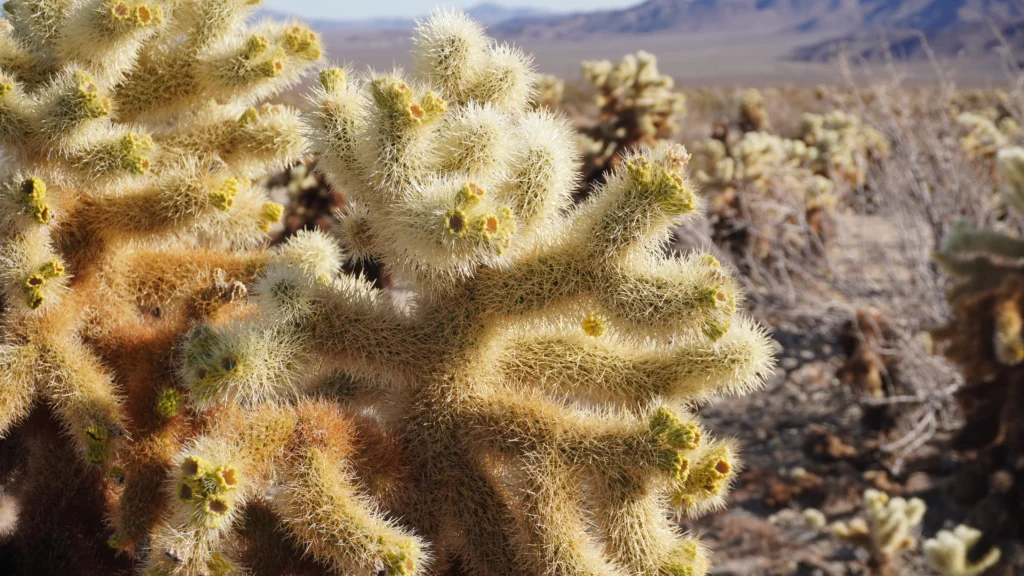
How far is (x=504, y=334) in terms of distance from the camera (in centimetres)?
167

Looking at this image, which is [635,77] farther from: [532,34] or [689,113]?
[532,34]

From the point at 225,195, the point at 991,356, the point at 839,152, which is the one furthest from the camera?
the point at 839,152

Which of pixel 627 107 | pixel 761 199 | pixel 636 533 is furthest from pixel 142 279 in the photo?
pixel 761 199

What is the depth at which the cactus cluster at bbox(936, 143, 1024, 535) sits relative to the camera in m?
4.12

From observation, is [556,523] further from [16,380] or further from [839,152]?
[839,152]

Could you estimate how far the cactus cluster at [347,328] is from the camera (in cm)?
145

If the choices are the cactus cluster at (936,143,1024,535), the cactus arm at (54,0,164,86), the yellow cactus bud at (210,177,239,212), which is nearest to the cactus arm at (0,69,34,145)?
the cactus arm at (54,0,164,86)

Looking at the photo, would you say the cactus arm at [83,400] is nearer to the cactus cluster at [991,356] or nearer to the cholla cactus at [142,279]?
the cholla cactus at [142,279]

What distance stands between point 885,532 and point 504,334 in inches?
130

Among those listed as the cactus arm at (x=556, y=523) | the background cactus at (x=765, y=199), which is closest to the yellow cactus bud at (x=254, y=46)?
the cactus arm at (x=556, y=523)

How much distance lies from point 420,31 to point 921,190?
6.44m

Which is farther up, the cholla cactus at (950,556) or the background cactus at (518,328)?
the background cactus at (518,328)

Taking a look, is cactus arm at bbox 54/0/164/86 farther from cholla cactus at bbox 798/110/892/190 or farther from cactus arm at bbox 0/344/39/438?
cholla cactus at bbox 798/110/892/190

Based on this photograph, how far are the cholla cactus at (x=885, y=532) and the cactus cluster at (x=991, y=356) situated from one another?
0.54 m
